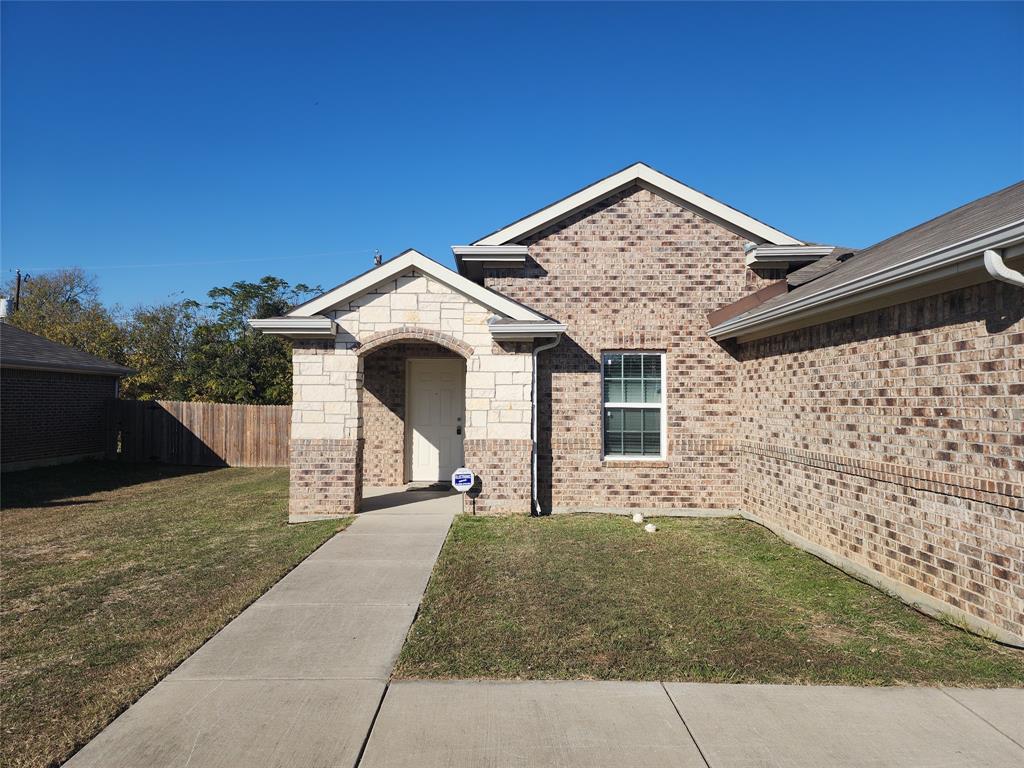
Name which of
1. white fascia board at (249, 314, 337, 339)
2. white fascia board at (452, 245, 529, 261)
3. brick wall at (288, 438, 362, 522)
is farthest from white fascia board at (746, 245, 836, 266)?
brick wall at (288, 438, 362, 522)

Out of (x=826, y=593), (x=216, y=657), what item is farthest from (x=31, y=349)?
(x=826, y=593)

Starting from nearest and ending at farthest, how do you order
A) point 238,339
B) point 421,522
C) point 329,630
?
point 329,630 → point 421,522 → point 238,339

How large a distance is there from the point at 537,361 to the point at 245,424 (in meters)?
11.5

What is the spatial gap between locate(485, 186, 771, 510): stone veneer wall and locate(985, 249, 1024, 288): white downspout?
550cm

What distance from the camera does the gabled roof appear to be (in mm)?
9852

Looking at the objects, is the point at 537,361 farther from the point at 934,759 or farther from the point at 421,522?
the point at 934,759

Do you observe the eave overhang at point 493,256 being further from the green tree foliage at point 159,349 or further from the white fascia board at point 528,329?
the green tree foliage at point 159,349

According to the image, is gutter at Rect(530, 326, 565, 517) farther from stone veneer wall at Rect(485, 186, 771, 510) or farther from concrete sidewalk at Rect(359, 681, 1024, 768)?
concrete sidewalk at Rect(359, 681, 1024, 768)

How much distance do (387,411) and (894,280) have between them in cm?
883

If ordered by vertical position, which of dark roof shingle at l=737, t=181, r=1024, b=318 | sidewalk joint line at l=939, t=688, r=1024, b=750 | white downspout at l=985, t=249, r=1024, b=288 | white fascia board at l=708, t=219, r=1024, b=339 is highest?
dark roof shingle at l=737, t=181, r=1024, b=318

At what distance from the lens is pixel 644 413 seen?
10008mm

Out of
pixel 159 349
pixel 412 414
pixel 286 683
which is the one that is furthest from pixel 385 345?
pixel 159 349

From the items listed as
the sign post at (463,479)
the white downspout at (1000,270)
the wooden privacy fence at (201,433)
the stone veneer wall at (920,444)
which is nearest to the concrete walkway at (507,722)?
the stone veneer wall at (920,444)

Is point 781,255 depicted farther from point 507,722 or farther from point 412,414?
point 507,722
